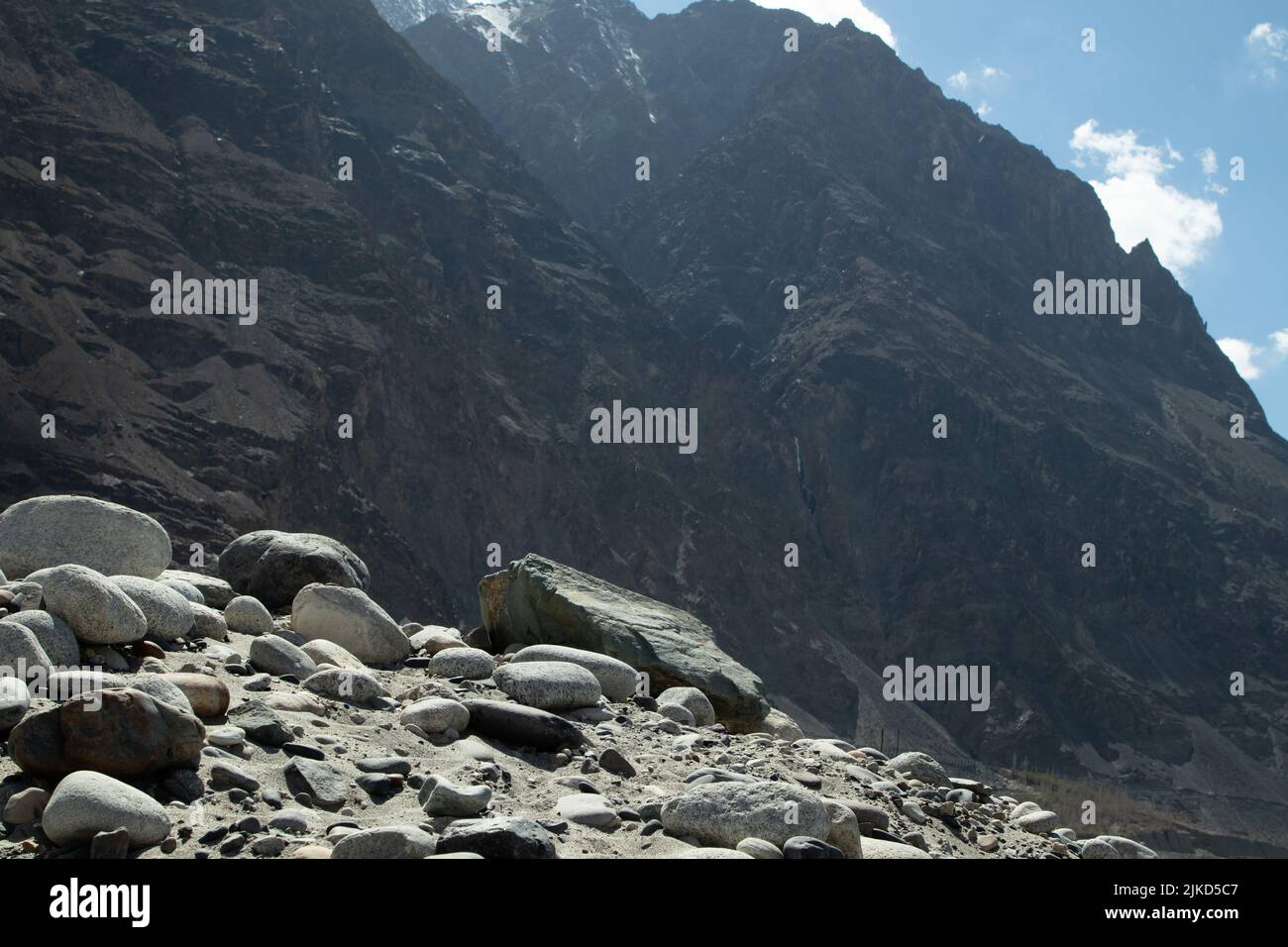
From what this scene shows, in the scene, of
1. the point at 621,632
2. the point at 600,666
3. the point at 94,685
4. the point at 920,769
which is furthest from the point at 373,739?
the point at 920,769

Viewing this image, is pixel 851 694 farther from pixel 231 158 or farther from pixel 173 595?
pixel 173 595

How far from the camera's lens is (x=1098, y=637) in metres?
156

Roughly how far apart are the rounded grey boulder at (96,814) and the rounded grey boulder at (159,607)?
Answer: 3.55 meters

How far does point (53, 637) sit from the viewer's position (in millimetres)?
8906

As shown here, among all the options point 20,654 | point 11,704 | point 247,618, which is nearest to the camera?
point 11,704

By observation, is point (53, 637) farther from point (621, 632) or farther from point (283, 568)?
point (621, 632)

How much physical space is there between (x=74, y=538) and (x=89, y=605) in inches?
103

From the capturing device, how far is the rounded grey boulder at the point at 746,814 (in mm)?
7754

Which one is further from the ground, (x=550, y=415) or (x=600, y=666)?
(x=550, y=415)

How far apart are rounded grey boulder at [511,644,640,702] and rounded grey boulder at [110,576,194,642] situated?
333cm

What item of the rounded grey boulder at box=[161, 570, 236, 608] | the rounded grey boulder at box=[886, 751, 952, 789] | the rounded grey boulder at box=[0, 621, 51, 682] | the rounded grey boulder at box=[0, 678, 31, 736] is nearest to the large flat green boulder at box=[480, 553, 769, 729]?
the rounded grey boulder at box=[886, 751, 952, 789]

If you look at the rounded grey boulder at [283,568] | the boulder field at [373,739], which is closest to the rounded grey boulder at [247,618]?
the boulder field at [373,739]

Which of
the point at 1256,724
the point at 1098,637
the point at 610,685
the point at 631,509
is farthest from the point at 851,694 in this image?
the point at 610,685
